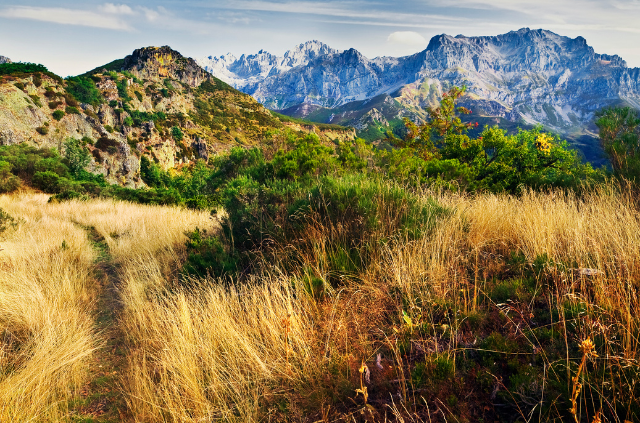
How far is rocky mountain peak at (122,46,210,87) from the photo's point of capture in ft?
402

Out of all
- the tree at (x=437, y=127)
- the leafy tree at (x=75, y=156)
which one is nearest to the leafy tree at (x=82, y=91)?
the leafy tree at (x=75, y=156)

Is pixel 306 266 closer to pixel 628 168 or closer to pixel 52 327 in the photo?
pixel 52 327

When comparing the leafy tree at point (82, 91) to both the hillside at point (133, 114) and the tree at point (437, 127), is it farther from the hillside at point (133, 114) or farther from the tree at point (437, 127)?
the tree at point (437, 127)

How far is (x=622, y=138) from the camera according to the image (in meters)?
9.60

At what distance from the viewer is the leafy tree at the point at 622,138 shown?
24.8 feet

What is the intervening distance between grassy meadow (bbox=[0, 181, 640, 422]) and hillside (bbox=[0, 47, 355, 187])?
8.91 m

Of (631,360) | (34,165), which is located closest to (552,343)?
(631,360)

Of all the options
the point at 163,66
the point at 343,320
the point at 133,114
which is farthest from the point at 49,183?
the point at 163,66

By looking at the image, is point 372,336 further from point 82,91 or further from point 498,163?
point 82,91

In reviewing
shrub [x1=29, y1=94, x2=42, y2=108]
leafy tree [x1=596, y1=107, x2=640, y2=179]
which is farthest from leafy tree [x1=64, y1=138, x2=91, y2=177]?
leafy tree [x1=596, y1=107, x2=640, y2=179]

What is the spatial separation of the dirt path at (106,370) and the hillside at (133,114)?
8.91 m

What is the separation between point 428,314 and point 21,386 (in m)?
3.59

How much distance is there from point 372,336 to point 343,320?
32cm

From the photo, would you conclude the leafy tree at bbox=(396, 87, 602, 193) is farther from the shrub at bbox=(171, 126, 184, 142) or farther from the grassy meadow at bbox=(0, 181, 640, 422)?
the shrub at bbox=(171, 126, 184, 142)
